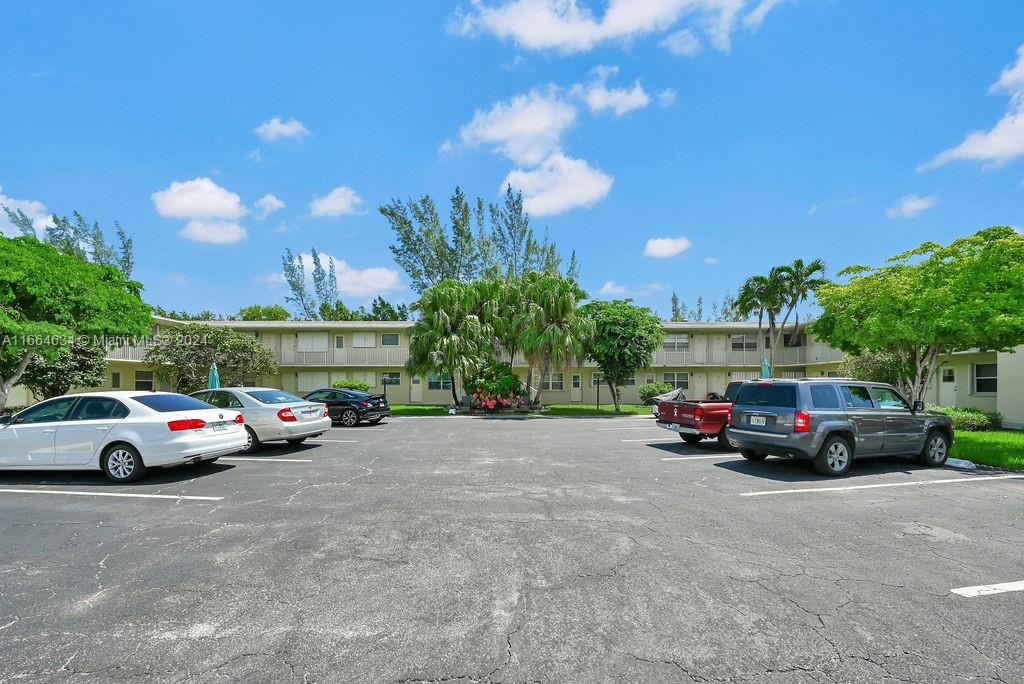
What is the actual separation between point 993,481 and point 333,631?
1115 cm

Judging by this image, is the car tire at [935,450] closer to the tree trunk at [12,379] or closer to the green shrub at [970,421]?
the green shrub at [970,421]

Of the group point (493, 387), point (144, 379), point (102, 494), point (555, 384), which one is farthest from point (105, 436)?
point (144, 379)

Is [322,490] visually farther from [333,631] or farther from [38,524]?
[333,631]

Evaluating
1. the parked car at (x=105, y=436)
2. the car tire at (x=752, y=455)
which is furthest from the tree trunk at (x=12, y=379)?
the car tire at (x=752, y=455)

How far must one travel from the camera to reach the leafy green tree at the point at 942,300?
11.1m

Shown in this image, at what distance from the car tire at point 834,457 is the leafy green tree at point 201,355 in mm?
25238

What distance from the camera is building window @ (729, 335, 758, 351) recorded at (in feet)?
117

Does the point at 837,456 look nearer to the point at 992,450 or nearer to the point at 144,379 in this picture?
the point at 992,450

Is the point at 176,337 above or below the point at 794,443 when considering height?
above

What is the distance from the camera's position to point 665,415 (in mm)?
13750

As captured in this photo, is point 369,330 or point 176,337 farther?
point 369,330

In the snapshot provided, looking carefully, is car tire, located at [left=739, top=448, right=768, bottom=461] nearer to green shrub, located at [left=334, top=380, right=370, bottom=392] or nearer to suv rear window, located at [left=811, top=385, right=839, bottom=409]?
suv rear window, located at [left=811, top=385, right=839, bottom=409]

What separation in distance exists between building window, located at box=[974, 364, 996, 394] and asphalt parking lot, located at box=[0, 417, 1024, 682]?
17.3 meters

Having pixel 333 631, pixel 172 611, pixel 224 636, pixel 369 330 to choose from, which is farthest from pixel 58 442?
pixel 369 330
